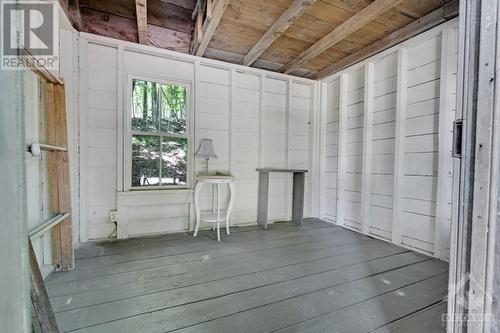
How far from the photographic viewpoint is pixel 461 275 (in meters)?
0.76

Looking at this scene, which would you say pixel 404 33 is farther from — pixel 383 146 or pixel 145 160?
pixel 145 160

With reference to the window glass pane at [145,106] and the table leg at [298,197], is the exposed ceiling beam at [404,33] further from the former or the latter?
the window glass pane at [145,106]

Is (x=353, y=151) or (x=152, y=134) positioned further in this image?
(x=353, y=151)

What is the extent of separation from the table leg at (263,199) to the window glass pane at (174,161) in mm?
1077

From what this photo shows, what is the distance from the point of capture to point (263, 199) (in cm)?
338

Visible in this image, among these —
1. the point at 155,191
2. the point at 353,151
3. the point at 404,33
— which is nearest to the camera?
the point at 404,33

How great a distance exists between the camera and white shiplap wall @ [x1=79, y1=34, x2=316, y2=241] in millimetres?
2689

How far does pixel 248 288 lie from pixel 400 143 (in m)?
2.27

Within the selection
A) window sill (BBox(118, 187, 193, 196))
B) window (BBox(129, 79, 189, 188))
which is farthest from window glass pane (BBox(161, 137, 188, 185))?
window sill (BBox(118, 187, 193, 196))

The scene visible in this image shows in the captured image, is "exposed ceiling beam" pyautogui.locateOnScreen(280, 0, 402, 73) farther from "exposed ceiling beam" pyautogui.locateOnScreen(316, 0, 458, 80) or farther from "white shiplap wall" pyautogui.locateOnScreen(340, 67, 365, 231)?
"white shiplap wall" pyautogui.locateOnScreen(340, 67, 365, 231)

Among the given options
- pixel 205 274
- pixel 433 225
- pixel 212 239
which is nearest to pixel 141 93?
pixel 212 239

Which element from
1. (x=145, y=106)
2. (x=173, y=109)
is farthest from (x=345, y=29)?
(x=145, y=106)

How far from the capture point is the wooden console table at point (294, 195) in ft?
10.9

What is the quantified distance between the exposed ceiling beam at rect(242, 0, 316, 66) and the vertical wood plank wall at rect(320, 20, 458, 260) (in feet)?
4.32
